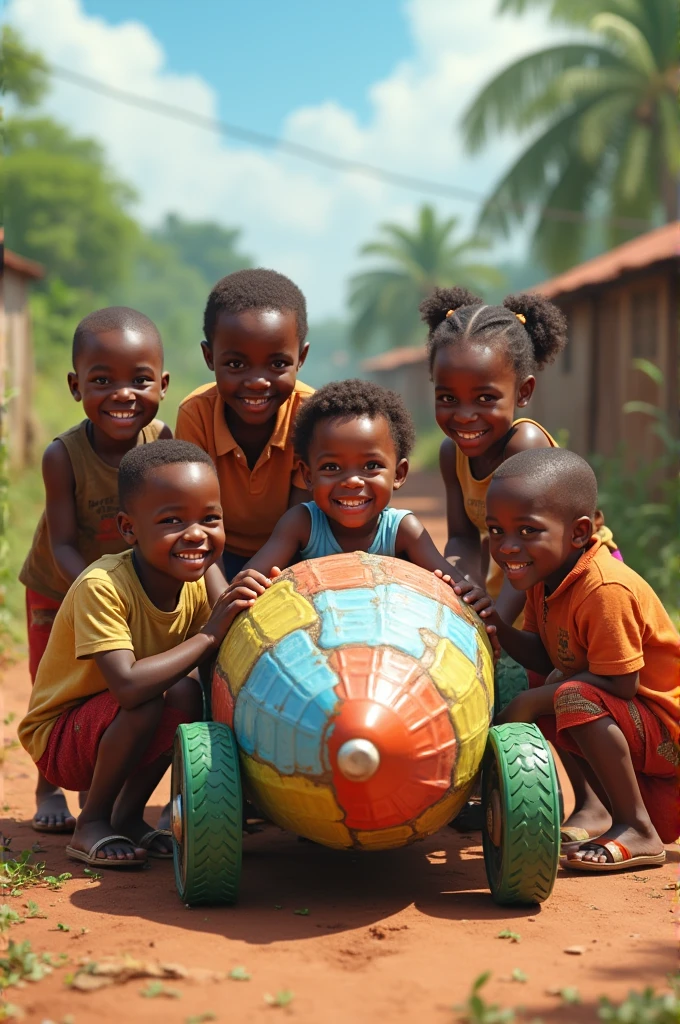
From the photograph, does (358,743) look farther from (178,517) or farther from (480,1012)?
(178,517)

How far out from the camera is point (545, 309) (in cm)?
535

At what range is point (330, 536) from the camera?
4480mm

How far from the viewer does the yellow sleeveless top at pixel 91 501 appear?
5.06 metres

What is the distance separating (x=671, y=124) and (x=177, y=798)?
2554cm

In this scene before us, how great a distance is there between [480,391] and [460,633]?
4.17ft

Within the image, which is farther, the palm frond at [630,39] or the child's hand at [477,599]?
the palm frond at [630,39]

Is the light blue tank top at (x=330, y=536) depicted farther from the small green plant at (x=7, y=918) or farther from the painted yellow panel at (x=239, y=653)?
the small green plant at (x=7, y=918)

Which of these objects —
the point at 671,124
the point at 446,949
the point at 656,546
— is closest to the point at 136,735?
the point at 446,949

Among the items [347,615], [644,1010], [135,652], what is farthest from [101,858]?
[644,1010]

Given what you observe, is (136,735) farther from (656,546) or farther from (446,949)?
(656,546)

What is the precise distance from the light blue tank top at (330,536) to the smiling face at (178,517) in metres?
0.37

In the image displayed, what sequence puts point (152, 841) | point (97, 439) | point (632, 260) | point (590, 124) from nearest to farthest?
point (152, 841), point (97, 439), point (632, 260), point (590, 124)

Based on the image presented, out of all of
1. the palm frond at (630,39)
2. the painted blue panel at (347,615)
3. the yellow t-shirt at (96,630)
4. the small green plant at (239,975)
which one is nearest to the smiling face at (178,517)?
the yellow t-shirt at (96,630)

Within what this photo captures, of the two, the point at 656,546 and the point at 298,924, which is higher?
the point at 656,546
